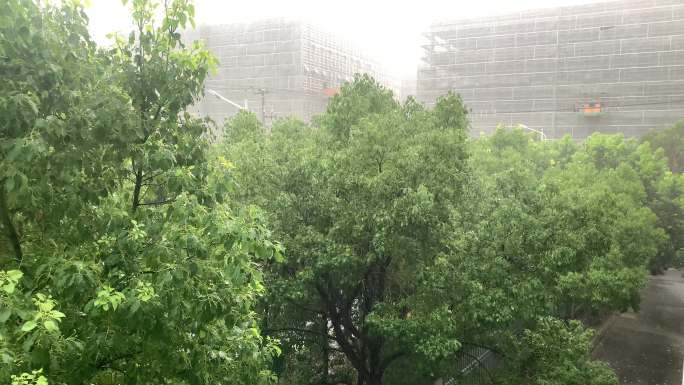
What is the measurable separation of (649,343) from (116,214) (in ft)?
75.6

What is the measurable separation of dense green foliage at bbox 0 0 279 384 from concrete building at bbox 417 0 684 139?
157 feet

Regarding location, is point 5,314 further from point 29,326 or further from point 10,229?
point 10,229

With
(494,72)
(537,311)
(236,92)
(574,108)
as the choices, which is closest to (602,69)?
(574,108)

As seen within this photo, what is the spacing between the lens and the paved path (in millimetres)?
18531

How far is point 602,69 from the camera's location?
156ft

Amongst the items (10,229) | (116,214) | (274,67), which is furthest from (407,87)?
(10,229)

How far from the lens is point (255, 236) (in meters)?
4.42

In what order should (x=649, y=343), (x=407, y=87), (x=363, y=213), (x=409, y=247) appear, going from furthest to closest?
(x=407, y=87), (x=649, y=343), (x=363, y=213), (x=409, y=247)

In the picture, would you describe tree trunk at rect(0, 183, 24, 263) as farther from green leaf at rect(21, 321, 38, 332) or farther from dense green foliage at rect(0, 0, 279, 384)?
green leaf at rect(21, 321, 38, 332)

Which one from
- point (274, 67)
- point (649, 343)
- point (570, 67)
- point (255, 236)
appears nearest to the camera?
point (255, 236)

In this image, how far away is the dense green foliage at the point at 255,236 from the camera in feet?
13.8

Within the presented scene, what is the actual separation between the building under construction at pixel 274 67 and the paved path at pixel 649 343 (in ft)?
109

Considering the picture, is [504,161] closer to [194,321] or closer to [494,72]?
[194,321]

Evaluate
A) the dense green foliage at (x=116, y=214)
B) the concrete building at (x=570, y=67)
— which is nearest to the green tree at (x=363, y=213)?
the dense green foliage at (x=116, y=214)
